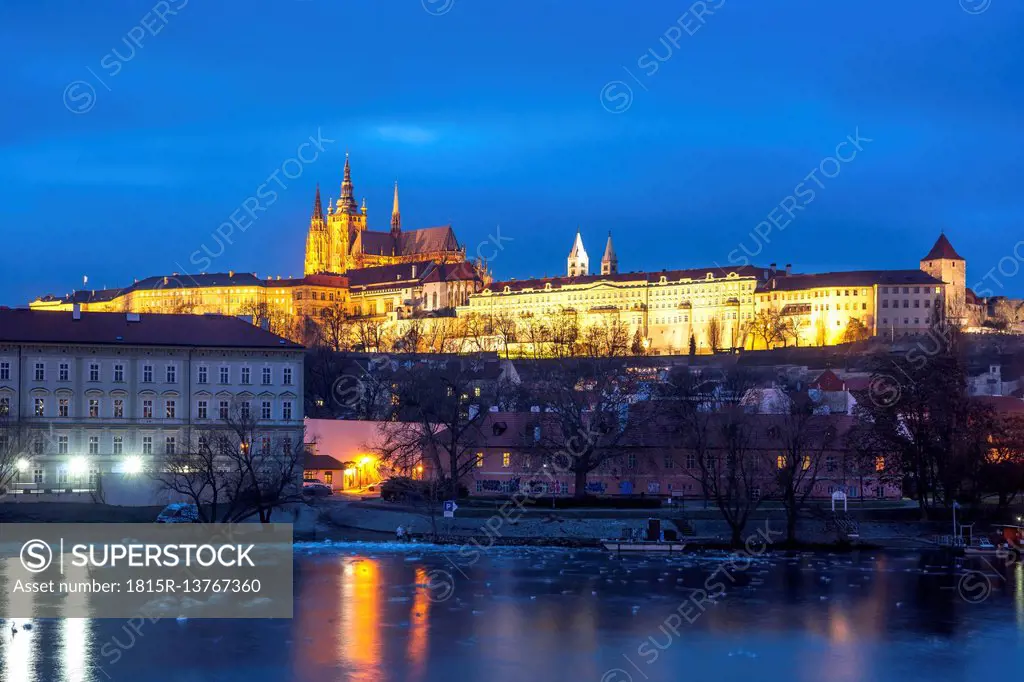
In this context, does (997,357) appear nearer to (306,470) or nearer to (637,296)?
(637,296)

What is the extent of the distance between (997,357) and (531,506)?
296ft

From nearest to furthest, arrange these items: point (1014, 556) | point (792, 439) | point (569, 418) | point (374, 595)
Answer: point (374, 595) < point (1014, 556) < point (792, 439) < point (569, 418)

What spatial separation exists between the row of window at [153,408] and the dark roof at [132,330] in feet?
6.52

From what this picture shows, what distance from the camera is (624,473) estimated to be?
55812 mm

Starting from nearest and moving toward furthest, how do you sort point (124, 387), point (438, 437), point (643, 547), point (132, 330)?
1. point (643, 547)
2. point (124, 387)
3. point (132, 330)
4. point (438, 437)

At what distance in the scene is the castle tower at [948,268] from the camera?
16900 centimetres

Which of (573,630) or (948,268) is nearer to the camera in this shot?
(573,630)

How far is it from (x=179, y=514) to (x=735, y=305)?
137057 mm

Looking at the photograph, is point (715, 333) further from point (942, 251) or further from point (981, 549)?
point (981, 549)

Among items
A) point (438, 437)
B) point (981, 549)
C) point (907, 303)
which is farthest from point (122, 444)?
point (907, 303)

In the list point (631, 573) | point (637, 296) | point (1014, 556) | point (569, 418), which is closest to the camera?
point (631, 573)

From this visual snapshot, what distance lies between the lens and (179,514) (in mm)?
47125

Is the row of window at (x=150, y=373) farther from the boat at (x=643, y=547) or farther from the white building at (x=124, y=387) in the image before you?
the boat at (x=643, y=547)

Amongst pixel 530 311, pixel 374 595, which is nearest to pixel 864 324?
pixel 530 311
